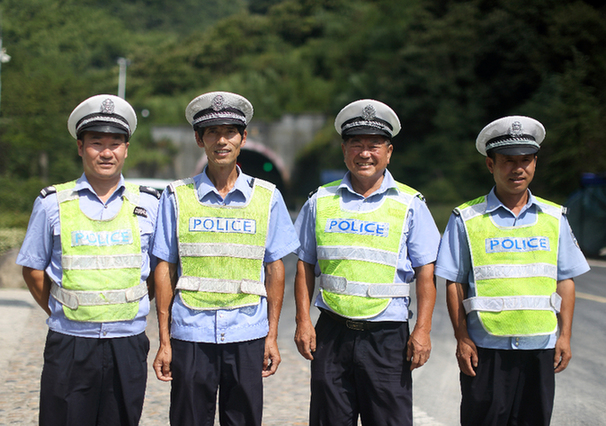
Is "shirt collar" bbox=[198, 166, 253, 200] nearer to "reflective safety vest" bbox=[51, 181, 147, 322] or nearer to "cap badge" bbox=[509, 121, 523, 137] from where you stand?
"reflective safety vest" bbox=[51, 181, 147, 322]

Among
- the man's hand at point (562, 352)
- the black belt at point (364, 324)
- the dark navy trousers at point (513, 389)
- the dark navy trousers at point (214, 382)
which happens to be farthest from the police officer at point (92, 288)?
the man's hand at point (562, 352)

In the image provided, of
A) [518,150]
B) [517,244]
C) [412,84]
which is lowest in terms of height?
[517,244]

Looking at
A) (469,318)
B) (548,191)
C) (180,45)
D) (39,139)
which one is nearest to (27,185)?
(39,139)

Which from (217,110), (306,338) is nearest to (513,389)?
(306,338)

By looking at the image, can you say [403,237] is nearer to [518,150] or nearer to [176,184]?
[518,150]

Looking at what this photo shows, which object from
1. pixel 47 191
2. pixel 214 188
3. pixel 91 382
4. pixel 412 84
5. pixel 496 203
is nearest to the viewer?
pixel 91 382

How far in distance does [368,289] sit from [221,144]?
1.11 meters

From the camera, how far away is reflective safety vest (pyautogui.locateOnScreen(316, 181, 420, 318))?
327 centimetres

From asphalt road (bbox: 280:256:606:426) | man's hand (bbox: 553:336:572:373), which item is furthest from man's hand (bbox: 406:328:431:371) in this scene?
asphalt road (bbox: 280:256:606:426)

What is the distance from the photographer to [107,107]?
3.27 meters

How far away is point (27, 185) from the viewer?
2959 cm

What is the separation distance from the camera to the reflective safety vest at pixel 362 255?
3.27 meters

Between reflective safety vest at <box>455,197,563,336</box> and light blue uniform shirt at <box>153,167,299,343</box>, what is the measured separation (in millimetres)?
1035

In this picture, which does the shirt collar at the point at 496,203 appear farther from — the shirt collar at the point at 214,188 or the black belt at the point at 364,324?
the shirt collar at the point at 214,188
